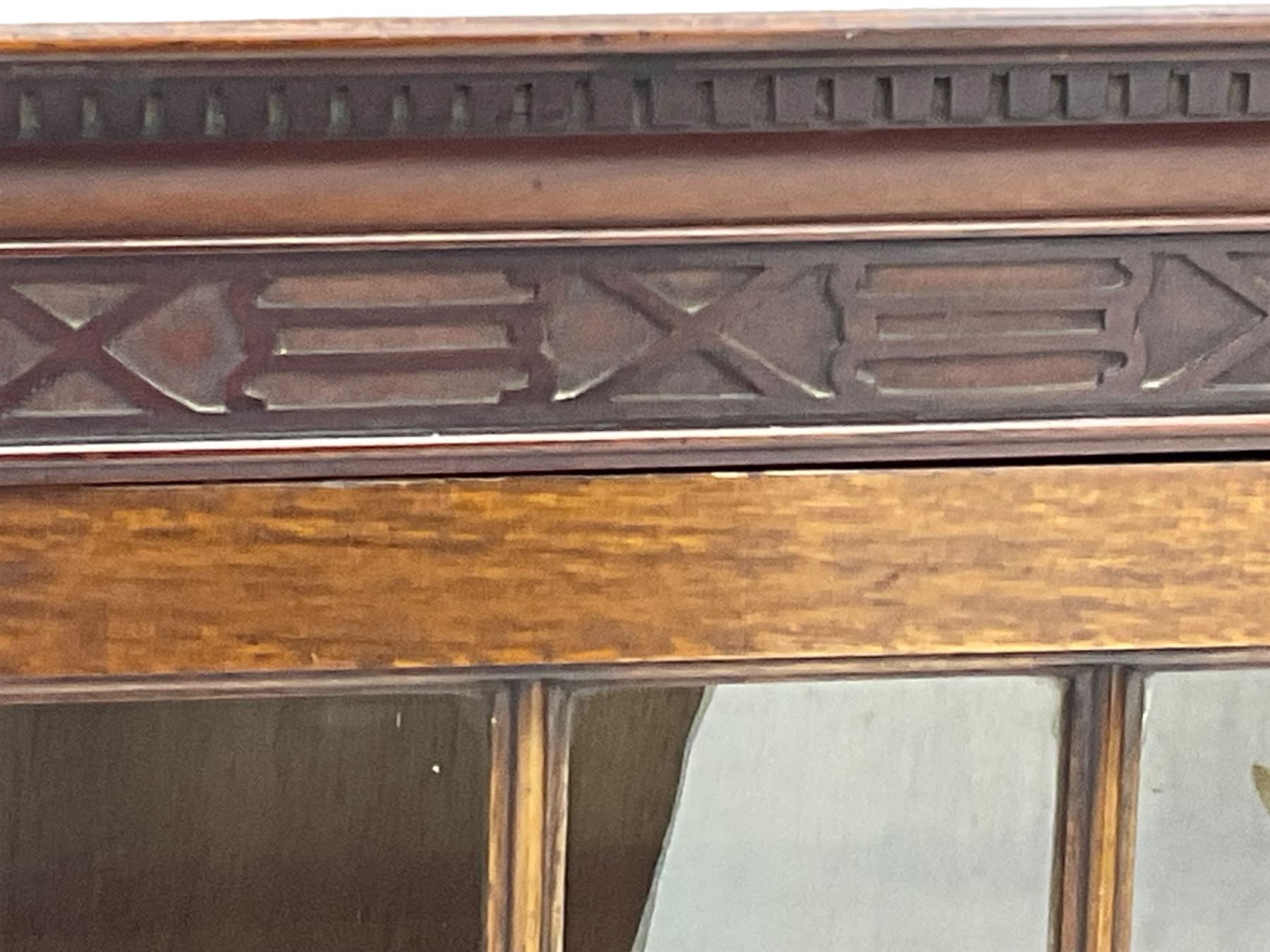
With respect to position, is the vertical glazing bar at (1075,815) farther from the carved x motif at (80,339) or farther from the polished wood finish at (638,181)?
the carved x motif at (80,339)

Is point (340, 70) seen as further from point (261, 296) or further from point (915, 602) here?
point (915, 602)

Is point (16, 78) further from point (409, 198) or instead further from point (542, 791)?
point (542, 791)

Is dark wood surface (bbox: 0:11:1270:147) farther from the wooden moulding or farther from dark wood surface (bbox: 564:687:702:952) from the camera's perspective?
dark wood surface (bbox: 564:687:702:952)

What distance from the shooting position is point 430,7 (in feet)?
1.02

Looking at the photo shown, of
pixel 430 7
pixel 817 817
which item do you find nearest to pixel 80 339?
pixel 430 7

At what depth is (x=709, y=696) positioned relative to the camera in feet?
1.20

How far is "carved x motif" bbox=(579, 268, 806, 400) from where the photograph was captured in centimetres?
33

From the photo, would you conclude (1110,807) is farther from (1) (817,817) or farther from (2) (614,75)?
(2) (614,75)

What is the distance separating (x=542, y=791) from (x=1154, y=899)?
0.16 metres

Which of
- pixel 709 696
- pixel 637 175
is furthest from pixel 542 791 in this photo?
pixel 637 175

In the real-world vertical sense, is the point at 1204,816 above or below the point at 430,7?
below

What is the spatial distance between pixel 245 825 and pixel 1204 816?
9.3 inches

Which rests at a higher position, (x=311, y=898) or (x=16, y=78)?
(x=16, y=78)

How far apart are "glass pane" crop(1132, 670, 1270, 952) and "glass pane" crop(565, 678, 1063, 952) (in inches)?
1.0
